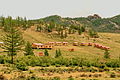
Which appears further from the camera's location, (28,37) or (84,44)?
(28,37)

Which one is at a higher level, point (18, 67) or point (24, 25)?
point (24, 25)

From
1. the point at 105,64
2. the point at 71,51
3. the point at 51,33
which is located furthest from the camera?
the point at 51,33

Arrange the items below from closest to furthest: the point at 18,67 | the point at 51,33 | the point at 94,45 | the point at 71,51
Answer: the point at 18,67
the point at 71,51
the point at 94,45
the point at 51,33

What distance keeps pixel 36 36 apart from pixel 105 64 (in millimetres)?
88031

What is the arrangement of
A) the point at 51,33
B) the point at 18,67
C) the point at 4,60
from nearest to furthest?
the point at 18,67 → the point at 4,60 → the point at 51,33

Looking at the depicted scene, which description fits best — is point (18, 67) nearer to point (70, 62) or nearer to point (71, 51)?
point (70, 62)

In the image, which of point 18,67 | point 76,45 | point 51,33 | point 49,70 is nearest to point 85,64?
point 49,70

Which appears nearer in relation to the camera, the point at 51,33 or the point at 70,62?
the point at 70,62

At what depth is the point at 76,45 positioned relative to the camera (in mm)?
113000

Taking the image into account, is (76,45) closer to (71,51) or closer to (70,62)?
(71,51)

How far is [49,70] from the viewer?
35688 mm

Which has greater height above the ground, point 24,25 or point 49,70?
point 24,25

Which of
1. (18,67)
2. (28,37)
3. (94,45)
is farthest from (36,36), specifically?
(18,67)

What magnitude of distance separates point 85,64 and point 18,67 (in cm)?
1650
